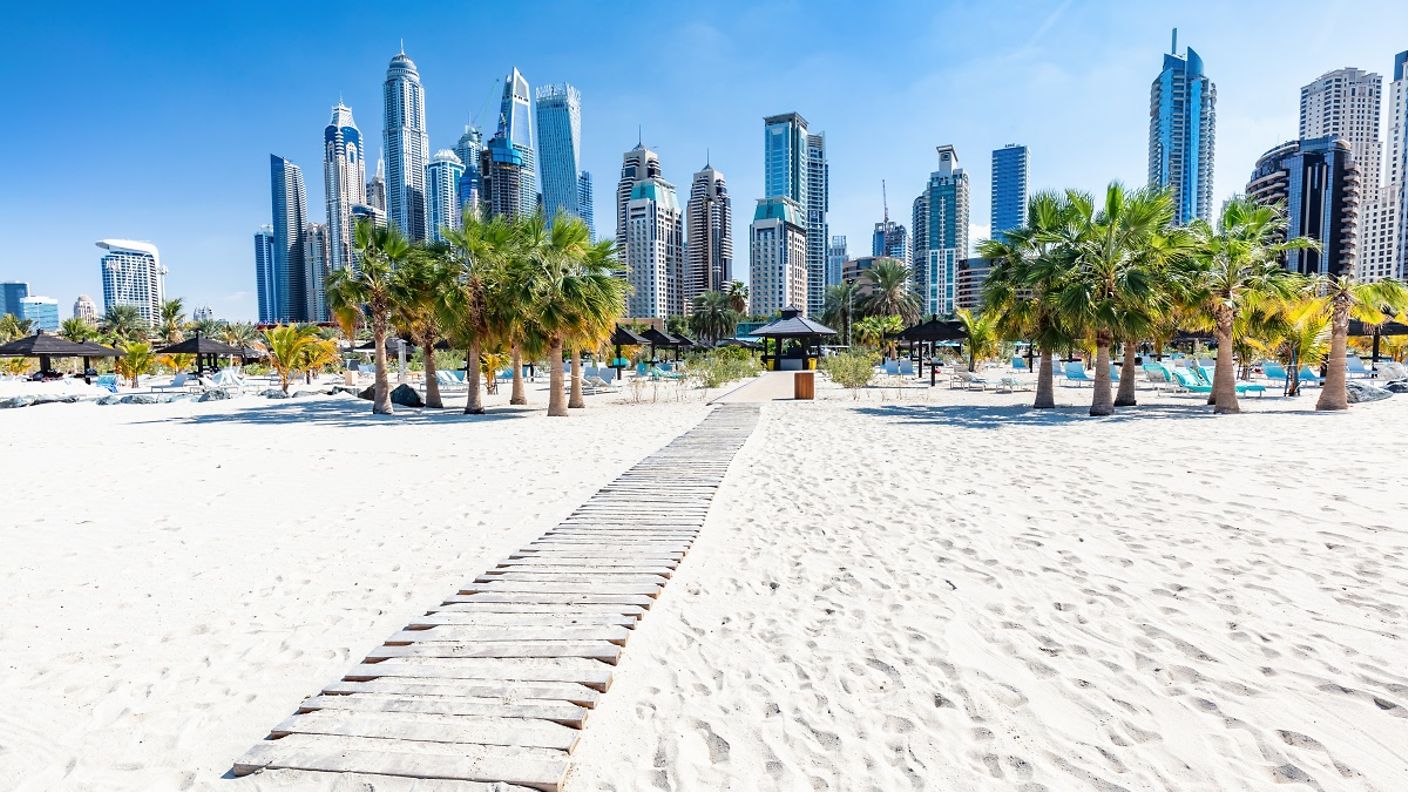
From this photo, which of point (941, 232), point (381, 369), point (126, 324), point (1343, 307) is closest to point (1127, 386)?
point (1343, 307)

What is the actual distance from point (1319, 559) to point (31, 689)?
692 cm

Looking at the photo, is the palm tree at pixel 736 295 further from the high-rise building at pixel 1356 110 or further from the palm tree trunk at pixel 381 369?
the high-rise building at pixel 1356 110

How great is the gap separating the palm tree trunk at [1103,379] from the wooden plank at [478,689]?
1281cm

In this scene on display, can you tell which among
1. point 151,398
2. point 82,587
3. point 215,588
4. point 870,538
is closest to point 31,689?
point 215,588

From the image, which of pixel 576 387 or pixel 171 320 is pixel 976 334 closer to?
pixel 576 387

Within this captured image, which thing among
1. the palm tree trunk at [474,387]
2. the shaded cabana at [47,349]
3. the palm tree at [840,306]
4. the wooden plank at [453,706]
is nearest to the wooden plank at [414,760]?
the wooden plank at [453,706]

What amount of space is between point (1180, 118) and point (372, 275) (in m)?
196

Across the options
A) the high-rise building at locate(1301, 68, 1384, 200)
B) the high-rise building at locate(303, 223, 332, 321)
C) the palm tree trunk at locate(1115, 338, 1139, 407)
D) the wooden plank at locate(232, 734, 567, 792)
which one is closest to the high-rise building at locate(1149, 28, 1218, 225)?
the high-rise building at locate(1301, 68, 1384, 200)

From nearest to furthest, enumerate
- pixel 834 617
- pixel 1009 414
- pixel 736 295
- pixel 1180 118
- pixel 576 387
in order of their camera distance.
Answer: pixel 834 617 → pixel 1009 414 → pixel 576 387 → pixel 736 295 → pixel 1180 118

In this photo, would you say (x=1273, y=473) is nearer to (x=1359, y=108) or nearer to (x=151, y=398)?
(x=151, y=398)

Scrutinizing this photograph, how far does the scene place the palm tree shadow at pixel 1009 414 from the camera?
38.5ft

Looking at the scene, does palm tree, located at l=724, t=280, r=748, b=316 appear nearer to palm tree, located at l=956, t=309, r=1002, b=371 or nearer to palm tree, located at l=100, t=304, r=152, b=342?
palm tree, located at l=956, t=309, r=1002, b=371

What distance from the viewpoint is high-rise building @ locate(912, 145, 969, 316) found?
169375 mm

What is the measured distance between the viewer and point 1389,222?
9750 centimetres
